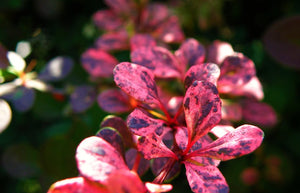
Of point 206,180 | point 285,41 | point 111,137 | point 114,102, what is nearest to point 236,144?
point 206,180

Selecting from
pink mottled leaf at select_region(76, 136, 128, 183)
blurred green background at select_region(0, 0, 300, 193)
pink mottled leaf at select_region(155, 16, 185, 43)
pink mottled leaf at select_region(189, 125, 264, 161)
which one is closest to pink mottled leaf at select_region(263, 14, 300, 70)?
blurred green background at select_region(0, 0, 300, 193)

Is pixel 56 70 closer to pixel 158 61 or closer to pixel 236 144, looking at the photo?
pixel 158 61

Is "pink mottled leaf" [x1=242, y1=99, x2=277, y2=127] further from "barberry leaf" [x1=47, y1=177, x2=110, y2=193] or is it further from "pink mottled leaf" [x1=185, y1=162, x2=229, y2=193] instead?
"barberry leaf" [x1=47, y1=177, x2=110, y2=193]

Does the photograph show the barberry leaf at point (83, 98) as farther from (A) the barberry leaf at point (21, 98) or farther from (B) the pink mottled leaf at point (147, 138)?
(B) the pink mottled leaf at point (147, 138)

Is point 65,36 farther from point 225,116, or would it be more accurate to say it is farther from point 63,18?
point 225,116

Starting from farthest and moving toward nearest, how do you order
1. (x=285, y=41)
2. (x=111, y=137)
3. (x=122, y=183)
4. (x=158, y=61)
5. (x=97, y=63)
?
(x=285, y=41), (x=97, y=63), (x=158, y=61), (x=111, y=137), (x=122, y=183)

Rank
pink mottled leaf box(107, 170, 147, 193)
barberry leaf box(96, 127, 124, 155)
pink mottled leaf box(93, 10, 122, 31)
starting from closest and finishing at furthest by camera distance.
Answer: pink mottled leaf box(107, 170, 147, 193) < barberry leaf box(96, 127, 124, 155) < pink mottled leaf box(93, 10, 122, 31)

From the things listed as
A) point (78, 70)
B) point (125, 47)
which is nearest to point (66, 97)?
point (78, 70)

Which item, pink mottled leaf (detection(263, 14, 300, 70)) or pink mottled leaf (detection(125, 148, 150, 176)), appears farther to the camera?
pink mottled leaf (detection(263, 14, 300, 70))
